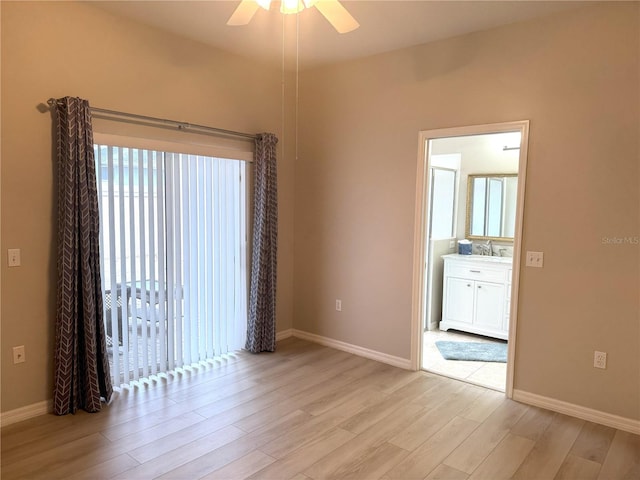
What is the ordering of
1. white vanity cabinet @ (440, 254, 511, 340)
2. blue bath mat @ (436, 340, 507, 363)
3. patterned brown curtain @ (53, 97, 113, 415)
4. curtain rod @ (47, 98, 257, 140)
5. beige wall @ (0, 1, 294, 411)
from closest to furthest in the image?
beige wall @ (0, 1, 294, 411), patterned brown curtain @ (53, 97, 113, 415), curtain rod @ (47, 98, 257, 140), blue bath mat @ (436, 340, 507, 363), white vanity cabinet @ (440, 254, 511, 340)

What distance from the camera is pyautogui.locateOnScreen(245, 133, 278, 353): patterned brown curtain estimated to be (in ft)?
13.7

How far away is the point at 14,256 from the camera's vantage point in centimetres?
284

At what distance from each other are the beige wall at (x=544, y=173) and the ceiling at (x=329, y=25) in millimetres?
157

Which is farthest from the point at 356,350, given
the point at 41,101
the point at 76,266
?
the point at 41,101

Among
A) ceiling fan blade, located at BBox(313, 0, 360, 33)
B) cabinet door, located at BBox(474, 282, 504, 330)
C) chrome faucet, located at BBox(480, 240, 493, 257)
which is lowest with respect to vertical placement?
A: cabinet door, located at BBox(474, 282, 504, 330)

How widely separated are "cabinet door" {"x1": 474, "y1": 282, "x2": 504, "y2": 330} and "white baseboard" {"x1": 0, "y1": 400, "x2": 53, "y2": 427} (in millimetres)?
4155

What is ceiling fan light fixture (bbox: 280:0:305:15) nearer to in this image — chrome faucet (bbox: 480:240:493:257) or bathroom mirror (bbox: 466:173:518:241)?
bathroom mirror (bbox: 466:173:518:241)

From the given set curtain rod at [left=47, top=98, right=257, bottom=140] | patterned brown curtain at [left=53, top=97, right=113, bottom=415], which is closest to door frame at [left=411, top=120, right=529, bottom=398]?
curtain rod at [left=47, top=98, right=257, bottom=140]

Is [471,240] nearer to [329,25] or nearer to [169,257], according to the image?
[329,25]

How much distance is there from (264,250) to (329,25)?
205 centimetres

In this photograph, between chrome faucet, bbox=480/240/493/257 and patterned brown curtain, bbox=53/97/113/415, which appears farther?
chrome faucet, bbox=480/240/493/257

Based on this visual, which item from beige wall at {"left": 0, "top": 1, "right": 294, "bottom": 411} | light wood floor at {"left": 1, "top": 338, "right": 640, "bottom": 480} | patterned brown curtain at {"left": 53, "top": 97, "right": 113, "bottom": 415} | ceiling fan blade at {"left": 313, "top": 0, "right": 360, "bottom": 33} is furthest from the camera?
patterned brown curtain at {"left": 53, "top": 97, "right": 113, "bottom": 415}

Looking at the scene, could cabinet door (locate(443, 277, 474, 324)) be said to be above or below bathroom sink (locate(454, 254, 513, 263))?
below

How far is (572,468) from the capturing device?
251 cm
